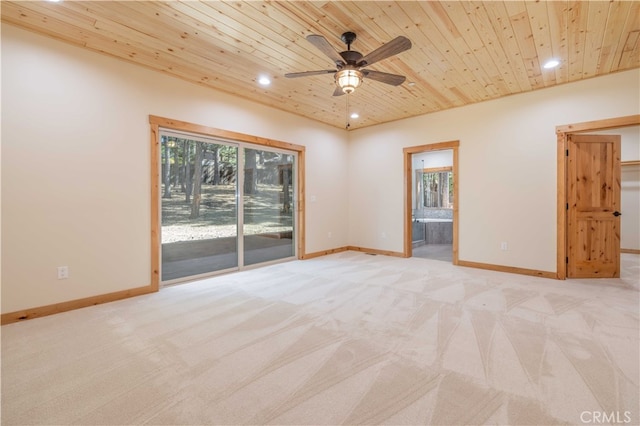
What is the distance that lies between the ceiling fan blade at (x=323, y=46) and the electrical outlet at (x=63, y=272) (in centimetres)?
337

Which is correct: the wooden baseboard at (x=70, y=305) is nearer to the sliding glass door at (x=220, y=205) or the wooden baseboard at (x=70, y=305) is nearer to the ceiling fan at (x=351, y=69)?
the sliding glass door at (x=220, y=205)

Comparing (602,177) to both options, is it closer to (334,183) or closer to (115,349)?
(334,183)

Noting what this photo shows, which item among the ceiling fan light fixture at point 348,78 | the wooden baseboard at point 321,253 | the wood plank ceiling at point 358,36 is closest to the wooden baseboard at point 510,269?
the wooden baseboard at point 321,253

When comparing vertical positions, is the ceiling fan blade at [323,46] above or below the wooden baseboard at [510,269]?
above

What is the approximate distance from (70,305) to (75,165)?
151 cm

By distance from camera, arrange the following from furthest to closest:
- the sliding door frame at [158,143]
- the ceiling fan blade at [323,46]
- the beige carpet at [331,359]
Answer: the sliding door frame at [158,143], the ceiling fan blade at [323,46], the beige carpet at [331,359]

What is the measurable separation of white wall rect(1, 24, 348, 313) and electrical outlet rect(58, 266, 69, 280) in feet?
0.14

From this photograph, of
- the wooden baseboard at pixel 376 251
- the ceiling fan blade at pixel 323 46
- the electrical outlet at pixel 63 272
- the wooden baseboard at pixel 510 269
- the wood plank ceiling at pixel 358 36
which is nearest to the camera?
the ceiling fan blade at pixel 323 46

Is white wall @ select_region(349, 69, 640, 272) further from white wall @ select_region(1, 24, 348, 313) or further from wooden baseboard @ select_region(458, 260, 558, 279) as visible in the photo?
white wall @ select_region(1, 24, 348, 313)

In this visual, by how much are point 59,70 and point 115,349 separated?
2.89 m

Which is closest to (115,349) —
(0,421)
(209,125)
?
(0,421)

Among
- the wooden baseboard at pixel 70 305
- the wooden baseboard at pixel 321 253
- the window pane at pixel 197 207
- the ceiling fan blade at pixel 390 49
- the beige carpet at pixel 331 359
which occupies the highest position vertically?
the ceiling fan blade at pixel 390 49

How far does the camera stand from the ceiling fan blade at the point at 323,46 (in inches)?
89.6

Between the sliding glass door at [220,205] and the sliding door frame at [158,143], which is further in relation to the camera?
the sliding glass door at [220,205]
